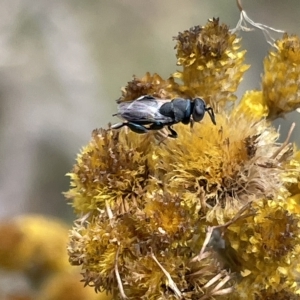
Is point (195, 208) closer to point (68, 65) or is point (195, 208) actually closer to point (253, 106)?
A: point (253, 106)

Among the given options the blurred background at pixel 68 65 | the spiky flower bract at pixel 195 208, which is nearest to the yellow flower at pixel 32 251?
the blurred background at pixel 68 65

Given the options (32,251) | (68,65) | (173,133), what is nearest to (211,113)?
(173,133)

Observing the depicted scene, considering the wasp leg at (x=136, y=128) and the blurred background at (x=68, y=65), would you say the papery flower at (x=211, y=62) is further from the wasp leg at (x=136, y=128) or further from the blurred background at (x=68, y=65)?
the blurred background at (x=68, y=65)

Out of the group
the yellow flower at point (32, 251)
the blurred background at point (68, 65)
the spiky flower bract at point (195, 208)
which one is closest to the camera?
the spiky flower bract at point (195, 208)

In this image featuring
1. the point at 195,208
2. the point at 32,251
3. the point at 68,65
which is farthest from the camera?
the point at 68,65

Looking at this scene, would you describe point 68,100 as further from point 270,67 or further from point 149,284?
point 149,284

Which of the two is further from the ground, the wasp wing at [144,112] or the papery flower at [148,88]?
the papery flower at [148,88]

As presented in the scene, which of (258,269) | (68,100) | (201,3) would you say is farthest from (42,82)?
(258,269)

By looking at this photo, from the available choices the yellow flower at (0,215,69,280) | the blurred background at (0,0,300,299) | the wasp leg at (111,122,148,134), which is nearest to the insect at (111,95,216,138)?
the wasp leg at (111,122,148,134)
